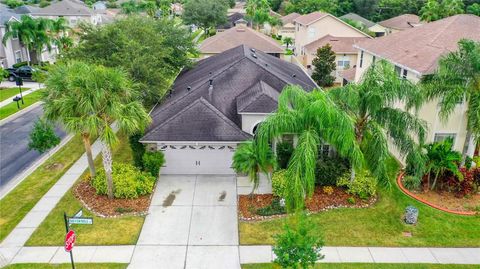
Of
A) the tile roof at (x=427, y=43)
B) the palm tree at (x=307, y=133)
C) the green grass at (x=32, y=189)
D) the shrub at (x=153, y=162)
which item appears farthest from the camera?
the tile roof at (x=427, y=43)

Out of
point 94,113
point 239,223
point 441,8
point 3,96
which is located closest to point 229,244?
point 239,223

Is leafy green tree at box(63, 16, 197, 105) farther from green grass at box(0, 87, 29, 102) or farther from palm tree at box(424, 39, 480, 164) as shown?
palm tree at box(424, 39, 480, 164)

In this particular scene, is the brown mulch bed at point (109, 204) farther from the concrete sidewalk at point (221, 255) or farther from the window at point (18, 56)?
the window at point (18, 56)

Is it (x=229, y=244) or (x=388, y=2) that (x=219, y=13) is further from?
(x=229, y=244)

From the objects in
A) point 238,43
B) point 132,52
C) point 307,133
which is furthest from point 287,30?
point 307,133

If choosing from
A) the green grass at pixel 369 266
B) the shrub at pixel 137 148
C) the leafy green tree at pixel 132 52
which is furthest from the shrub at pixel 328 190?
the leafy green tree at pixel 132 52

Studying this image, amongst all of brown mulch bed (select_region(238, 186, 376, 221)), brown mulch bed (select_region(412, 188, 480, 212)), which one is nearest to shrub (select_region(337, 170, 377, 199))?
brown mulch bed (select_region(238, 186, 376, 221))
